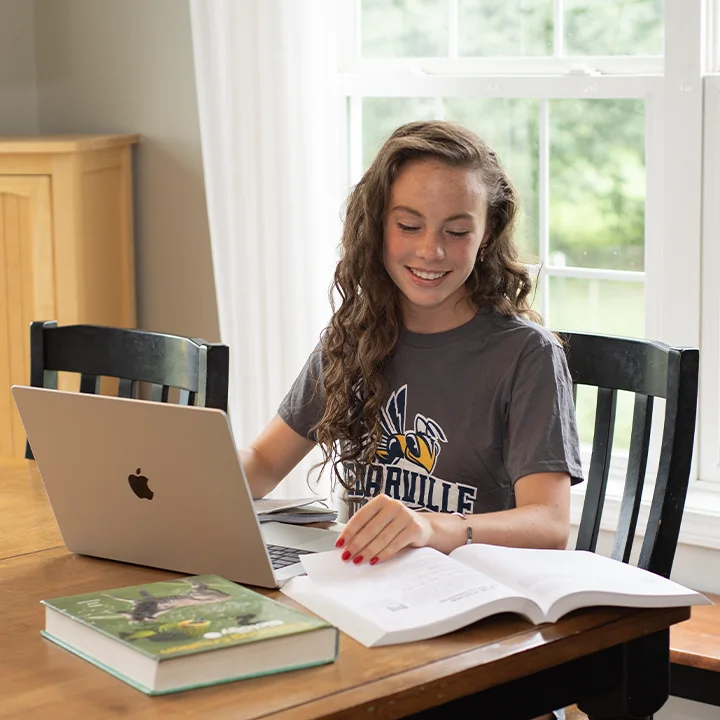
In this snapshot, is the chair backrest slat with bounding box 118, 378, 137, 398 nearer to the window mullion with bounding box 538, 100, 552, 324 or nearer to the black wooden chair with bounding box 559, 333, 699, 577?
the black wooden chair with bounding box 559, 333, 699, 577

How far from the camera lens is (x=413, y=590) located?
128 cm

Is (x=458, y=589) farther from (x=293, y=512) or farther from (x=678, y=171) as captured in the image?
(x=678, y=171)

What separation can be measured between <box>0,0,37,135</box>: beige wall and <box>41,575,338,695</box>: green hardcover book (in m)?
2.66

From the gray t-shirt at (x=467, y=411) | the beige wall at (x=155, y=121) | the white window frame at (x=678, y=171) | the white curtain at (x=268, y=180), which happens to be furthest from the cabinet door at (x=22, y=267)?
the gray t-shirt at (x=467, y=411)

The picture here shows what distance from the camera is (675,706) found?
2.55 m

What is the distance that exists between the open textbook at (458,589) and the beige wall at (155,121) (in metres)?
2.05

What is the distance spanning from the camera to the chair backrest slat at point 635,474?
172cm

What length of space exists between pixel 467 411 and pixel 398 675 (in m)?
0.67

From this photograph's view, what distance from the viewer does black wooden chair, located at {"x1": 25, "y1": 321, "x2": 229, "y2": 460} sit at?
6.52ft

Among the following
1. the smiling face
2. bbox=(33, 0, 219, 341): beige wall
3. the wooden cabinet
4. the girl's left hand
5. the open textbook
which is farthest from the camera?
bbox=(33, 0, 219, 341): beige wall

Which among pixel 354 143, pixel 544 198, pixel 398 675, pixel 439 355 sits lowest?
pixel 398 675

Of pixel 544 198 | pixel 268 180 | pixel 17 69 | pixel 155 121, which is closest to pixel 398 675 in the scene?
pixel 544 198

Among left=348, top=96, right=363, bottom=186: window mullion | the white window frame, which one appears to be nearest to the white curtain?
left=348, top=96, right=363, bottom=186: window mullion

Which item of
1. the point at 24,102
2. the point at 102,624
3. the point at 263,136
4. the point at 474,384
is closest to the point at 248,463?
the point at 474,384
